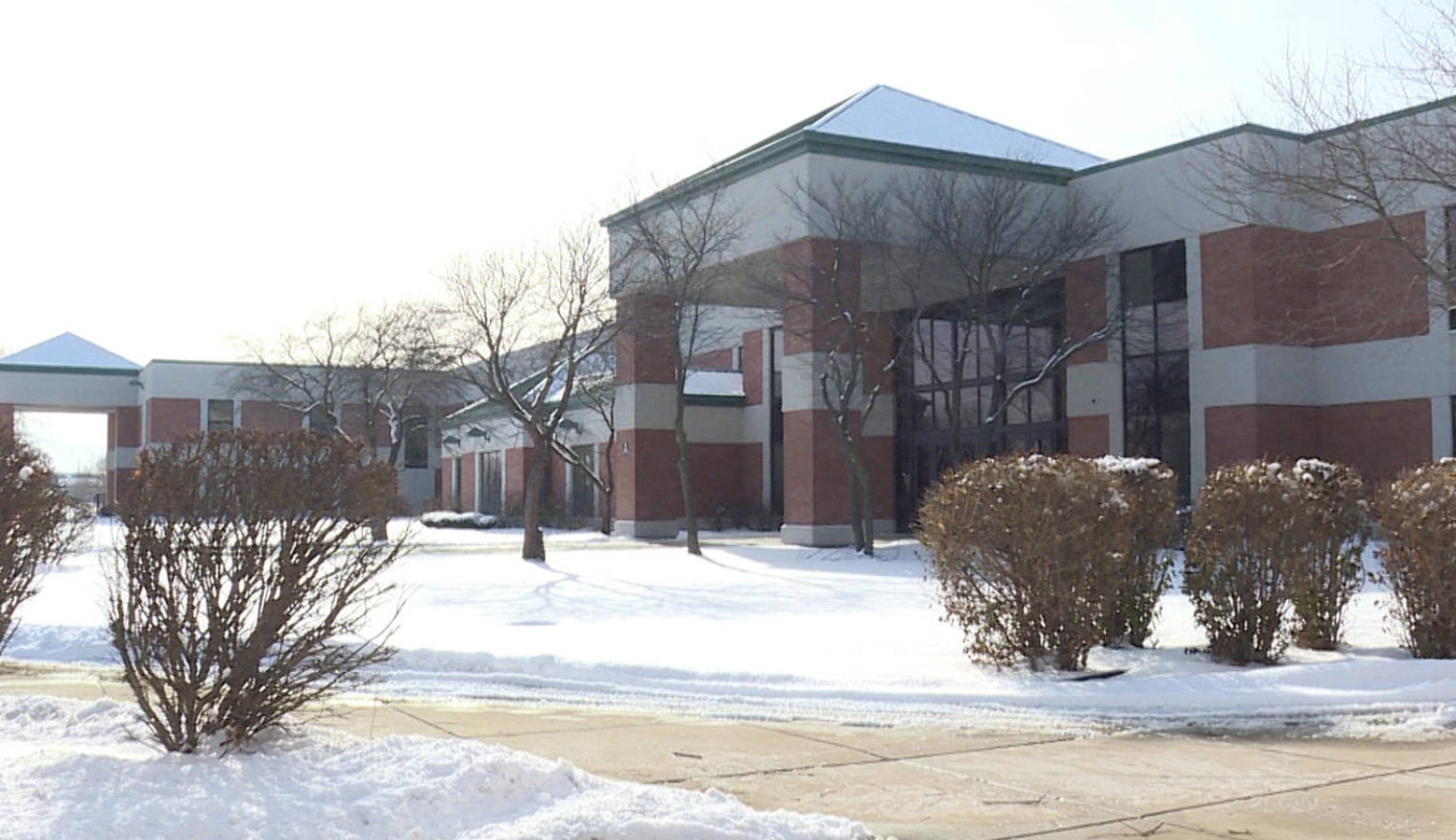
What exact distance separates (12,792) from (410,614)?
38.5ft

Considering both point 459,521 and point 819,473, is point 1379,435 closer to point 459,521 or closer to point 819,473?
point 819,473

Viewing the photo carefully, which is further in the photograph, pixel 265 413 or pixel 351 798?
pixel 265 413

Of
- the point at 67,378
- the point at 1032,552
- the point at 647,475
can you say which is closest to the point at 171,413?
the point at 67,378

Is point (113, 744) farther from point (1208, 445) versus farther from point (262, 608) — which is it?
point (1208, 445)

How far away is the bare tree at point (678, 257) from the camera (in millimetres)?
31109

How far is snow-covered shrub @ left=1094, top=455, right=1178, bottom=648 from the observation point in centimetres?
A: 1247

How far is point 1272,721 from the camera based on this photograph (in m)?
9.56

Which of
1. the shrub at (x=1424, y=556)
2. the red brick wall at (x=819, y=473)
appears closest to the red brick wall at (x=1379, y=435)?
the red brick wall at (x=819, y=473)

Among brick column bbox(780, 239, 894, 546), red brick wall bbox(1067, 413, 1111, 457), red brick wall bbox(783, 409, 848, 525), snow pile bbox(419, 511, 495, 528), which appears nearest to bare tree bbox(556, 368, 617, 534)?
snow pile bbox(419, 511, 495, 528)

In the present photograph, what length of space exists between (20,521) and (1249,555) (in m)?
10.4

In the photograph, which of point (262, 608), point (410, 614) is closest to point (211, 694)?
point (262, 608)

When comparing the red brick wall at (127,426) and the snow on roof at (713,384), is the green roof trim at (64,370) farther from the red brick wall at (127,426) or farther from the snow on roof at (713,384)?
the snow on roof at (713,384)

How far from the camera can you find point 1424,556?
11.5 metres

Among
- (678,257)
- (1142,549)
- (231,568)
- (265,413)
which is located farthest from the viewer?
(265,413)
